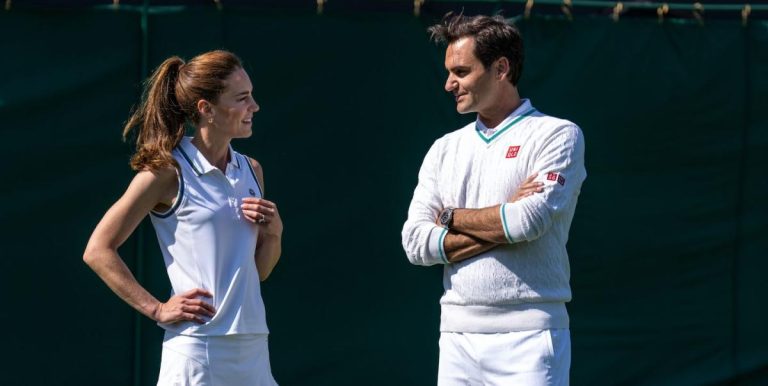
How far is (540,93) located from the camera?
19.1 feet

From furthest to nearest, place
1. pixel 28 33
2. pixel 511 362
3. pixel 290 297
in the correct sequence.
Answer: pixel 290 297
pixel 28 33
pixel 511 362

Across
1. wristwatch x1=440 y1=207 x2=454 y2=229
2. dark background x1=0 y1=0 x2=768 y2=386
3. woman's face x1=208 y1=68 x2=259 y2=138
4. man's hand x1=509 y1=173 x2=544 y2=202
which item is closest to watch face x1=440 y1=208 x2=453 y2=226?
wristwatch x1=440 y1=207 x2=454 y2=229

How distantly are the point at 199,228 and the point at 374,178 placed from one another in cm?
213

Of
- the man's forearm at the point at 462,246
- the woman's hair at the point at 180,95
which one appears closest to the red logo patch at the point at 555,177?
the man's forearm at the point at 462,246

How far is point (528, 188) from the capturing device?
3.91 meters

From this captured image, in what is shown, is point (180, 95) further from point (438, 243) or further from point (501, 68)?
point (501, 68)

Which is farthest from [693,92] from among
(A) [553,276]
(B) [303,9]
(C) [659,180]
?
(A) [553,276]

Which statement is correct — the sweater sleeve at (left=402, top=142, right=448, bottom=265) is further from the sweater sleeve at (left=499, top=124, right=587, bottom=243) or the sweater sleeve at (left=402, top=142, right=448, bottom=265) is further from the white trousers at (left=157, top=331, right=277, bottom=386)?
the white trousers at (left=157, top=331, right=277, bottom=386)

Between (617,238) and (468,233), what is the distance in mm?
2195

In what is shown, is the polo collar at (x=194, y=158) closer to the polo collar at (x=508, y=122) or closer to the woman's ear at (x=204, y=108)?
the woman's ear at (x=204, y=108)

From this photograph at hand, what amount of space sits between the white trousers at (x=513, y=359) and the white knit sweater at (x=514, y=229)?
0.03m

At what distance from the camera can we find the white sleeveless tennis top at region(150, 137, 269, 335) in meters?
3.59

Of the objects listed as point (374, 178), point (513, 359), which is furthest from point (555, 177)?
point (374, 178)

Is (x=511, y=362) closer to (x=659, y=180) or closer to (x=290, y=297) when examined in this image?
(x=290, y=297)
